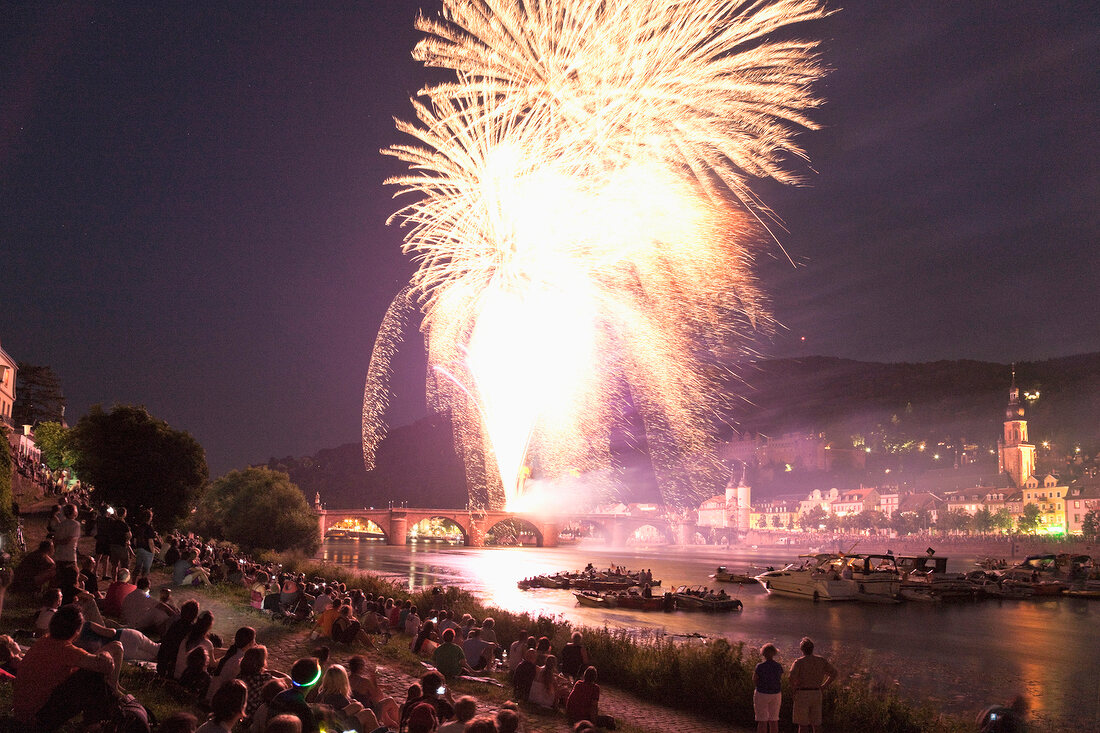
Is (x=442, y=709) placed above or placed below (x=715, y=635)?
above

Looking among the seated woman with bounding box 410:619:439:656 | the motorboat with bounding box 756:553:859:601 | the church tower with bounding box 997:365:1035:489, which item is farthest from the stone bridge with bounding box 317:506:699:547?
the seated woman with bounding box 410:619:439:656

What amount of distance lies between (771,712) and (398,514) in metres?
123

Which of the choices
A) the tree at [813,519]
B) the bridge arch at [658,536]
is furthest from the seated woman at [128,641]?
the tree at [813,519]

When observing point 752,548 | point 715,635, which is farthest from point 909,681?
point 752,548

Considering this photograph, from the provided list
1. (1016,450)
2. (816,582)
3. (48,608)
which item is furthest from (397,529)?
(1016,450)

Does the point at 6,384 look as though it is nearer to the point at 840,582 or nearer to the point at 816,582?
the point at 816,582

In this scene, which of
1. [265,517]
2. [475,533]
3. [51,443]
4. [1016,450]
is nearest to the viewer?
[51,443]

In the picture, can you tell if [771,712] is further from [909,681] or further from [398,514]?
[398,514]

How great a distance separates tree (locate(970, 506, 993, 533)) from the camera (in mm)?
139500

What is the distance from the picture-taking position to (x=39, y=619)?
1014 cm

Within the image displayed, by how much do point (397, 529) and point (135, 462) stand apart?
90010 mm

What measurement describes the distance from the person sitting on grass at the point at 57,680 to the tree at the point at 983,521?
15580cm

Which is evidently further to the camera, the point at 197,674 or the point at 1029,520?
the point at 1029,520

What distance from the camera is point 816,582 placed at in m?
61.9
